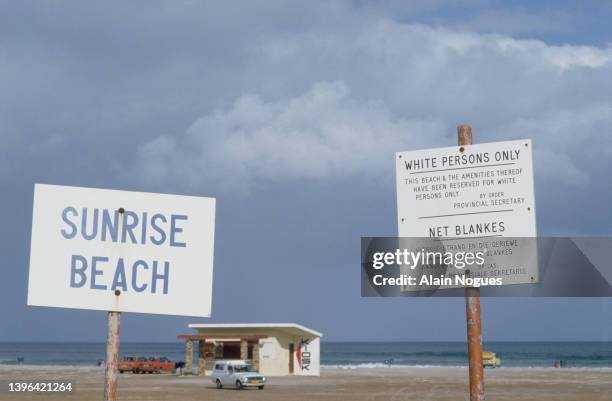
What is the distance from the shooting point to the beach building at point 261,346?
52.4 metres

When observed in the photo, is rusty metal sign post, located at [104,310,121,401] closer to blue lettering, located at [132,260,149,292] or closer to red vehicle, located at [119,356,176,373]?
blue lettering, located at [132,260,149,292]

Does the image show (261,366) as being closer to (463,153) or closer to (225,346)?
(225,346)

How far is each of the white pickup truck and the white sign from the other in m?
35.2

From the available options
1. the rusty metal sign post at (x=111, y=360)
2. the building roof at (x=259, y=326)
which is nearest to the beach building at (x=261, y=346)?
the building roof at (x=259, y=326)

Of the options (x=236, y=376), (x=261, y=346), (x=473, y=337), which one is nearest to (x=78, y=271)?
(x=473, y=337)

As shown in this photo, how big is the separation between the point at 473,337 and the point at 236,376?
35.5 meters

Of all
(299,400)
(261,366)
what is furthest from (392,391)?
(261,366)

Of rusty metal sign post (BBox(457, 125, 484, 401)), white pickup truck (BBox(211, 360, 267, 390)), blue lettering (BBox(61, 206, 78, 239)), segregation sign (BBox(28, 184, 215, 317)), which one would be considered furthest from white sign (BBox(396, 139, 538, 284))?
white pickup truck (BBox(211, 360, 267, 390))

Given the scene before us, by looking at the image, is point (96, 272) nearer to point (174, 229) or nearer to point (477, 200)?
point (174, 229)

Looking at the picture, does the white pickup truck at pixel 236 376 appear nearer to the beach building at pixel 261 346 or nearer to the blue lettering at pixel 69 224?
the beach building at pixel 261 346

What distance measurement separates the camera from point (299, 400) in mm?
31641

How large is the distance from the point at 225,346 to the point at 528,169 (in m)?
49.2

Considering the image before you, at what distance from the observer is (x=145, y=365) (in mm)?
60250

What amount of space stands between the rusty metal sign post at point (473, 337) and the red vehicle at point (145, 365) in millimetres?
56740
